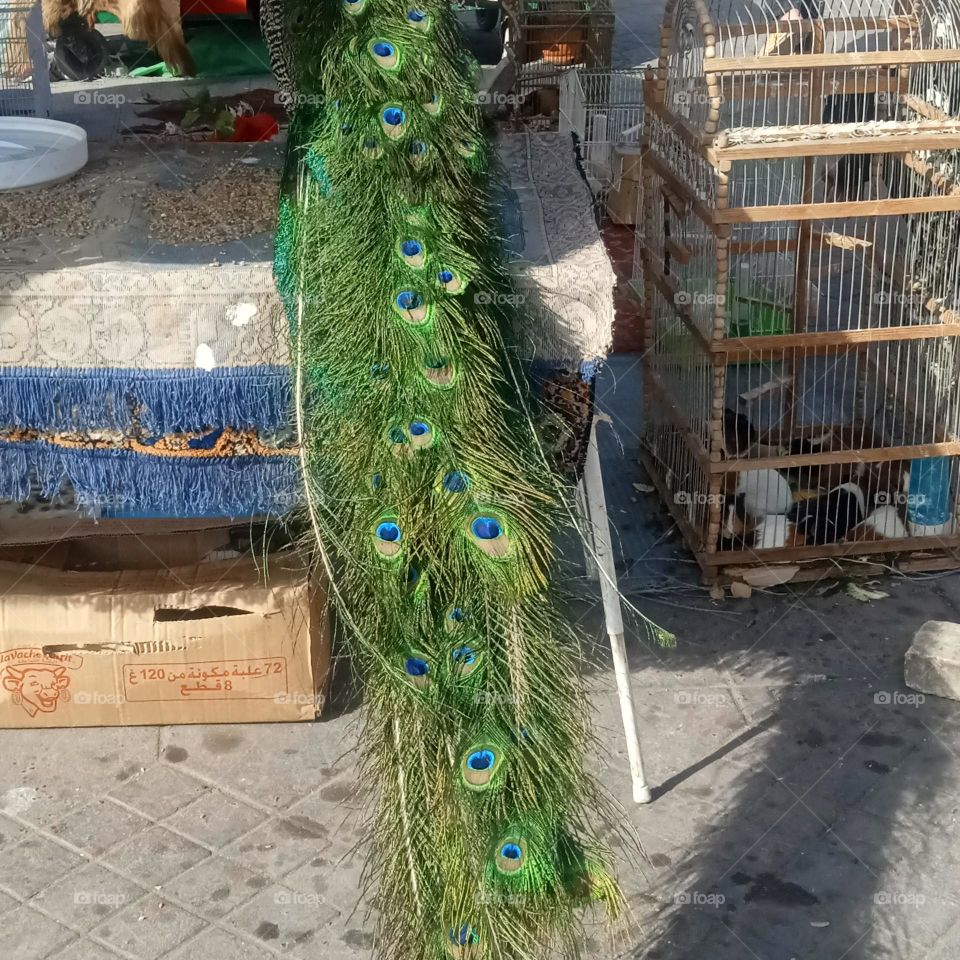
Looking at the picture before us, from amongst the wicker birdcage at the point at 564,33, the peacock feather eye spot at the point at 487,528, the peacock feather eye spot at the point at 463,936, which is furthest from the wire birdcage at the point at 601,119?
the peacock feather eye spot at the point at 463,936

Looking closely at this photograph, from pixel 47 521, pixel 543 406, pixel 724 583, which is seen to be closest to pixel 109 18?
pixel 47 521

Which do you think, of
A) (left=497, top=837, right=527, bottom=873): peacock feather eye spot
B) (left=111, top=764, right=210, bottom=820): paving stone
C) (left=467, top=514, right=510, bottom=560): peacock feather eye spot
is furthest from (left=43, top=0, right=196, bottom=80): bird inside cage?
(left=497, top=837, right=527, bottom=873): peacock feather eye spot

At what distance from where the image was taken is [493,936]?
2.88m

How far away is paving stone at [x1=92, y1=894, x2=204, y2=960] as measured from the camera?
145 inches

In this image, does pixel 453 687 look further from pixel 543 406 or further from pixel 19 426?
pixel 19 426

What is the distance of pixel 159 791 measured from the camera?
14.0 feet

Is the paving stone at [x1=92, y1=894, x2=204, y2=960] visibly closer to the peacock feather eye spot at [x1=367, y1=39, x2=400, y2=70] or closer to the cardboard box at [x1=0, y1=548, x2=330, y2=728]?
the cardboard box at [x1=0, y1=548, x2=330, y2=728]

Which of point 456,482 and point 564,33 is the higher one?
point 564,33

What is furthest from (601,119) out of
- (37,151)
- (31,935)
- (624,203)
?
(31,935)

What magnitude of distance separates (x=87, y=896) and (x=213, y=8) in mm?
6009

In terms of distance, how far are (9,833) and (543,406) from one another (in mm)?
2132

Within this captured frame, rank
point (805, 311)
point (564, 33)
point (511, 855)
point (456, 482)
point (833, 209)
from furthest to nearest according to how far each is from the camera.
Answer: point (564, 33) → point (805, 311) → point (833, 209) → point (456, 482) → point (511, 855)

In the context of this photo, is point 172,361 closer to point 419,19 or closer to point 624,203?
point 419,19

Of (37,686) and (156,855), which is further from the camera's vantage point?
(37,686)
